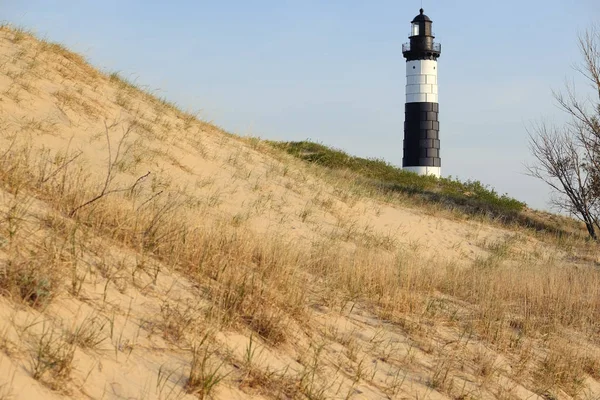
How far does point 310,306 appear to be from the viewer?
5.96m

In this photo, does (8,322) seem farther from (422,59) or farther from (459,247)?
(422,59)

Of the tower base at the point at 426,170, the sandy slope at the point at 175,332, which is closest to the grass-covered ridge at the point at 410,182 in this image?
the tower base at the point at 426,170

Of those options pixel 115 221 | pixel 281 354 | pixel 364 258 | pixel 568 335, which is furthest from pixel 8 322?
pixel 568 335

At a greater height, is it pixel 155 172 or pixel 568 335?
pixel 155 172

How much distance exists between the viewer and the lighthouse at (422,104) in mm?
33281

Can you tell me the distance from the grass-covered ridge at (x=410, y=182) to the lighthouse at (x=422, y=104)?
412cm

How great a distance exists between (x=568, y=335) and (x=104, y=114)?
991 centimetres

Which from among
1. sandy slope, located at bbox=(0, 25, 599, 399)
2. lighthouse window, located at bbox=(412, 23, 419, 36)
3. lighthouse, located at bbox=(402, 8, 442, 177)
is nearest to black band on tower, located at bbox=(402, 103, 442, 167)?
lighthouse, located at bbox=(402, 8, 442, 177)

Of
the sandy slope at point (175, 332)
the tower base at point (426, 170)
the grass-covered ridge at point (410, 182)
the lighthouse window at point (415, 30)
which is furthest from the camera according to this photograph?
the lighthouse window at point (415, 30)

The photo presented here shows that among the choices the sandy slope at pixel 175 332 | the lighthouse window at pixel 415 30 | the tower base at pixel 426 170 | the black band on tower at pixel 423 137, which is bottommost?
the sandy slope at pixel 175 332

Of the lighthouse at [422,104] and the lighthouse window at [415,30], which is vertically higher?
the lighthouse window at [415,30]

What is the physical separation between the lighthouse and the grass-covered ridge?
412cm

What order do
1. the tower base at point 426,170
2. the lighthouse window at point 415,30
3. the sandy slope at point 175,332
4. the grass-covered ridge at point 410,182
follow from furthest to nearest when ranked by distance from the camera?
the lighthouse window at point 415,30
the tower base at point 426,170
the grass-covered ridge at point 410,182
the sandy slope at point 175,332

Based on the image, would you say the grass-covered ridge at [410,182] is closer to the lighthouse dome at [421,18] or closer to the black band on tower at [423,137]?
the black band on tower at [423,137]
